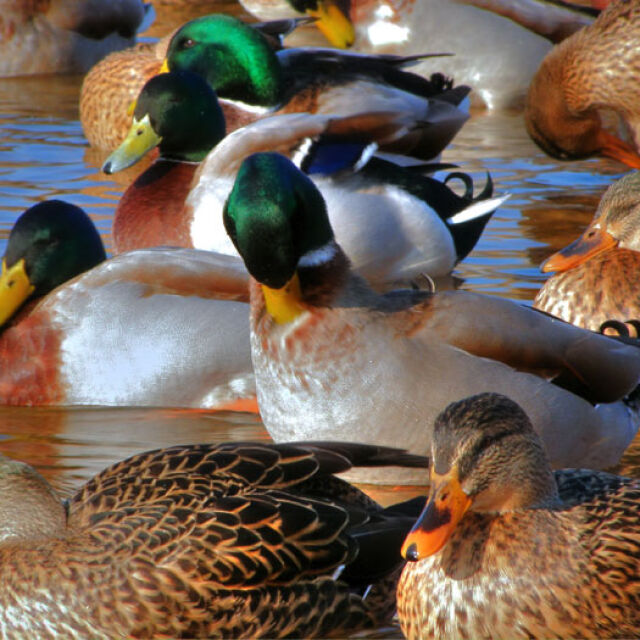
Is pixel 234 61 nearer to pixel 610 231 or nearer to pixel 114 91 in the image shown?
pixel 114 91

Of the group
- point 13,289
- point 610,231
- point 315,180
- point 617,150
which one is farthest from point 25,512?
point 617,150

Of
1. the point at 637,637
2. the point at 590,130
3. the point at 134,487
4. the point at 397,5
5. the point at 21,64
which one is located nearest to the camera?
the point at 637,637

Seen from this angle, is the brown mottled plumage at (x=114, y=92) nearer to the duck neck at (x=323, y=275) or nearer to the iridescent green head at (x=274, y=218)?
the iridescent green head at (x=274, y=218)

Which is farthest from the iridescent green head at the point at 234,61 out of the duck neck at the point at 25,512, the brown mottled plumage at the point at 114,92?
the duck neck at the point at 25,512

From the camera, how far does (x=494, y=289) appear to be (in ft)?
22.8

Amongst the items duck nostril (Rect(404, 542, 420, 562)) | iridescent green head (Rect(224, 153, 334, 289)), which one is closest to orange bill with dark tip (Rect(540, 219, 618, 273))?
iridescent green head (Rect(224, 153, 334, 289))

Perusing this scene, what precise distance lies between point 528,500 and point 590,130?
5050 millimetres

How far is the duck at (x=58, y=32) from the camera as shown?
10.9m

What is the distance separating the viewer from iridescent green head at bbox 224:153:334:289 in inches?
193

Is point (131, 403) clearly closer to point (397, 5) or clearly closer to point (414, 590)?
point (414, 590)

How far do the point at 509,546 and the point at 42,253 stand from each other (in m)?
2.81

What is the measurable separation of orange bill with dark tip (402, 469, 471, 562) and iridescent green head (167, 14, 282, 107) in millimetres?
4347

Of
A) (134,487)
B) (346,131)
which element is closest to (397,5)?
(346,131)

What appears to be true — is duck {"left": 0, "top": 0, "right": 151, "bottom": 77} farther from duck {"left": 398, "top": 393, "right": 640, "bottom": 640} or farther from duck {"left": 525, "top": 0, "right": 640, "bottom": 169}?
duck {"left": 398, "top": 393, "right": 640, "bottom": 640}
